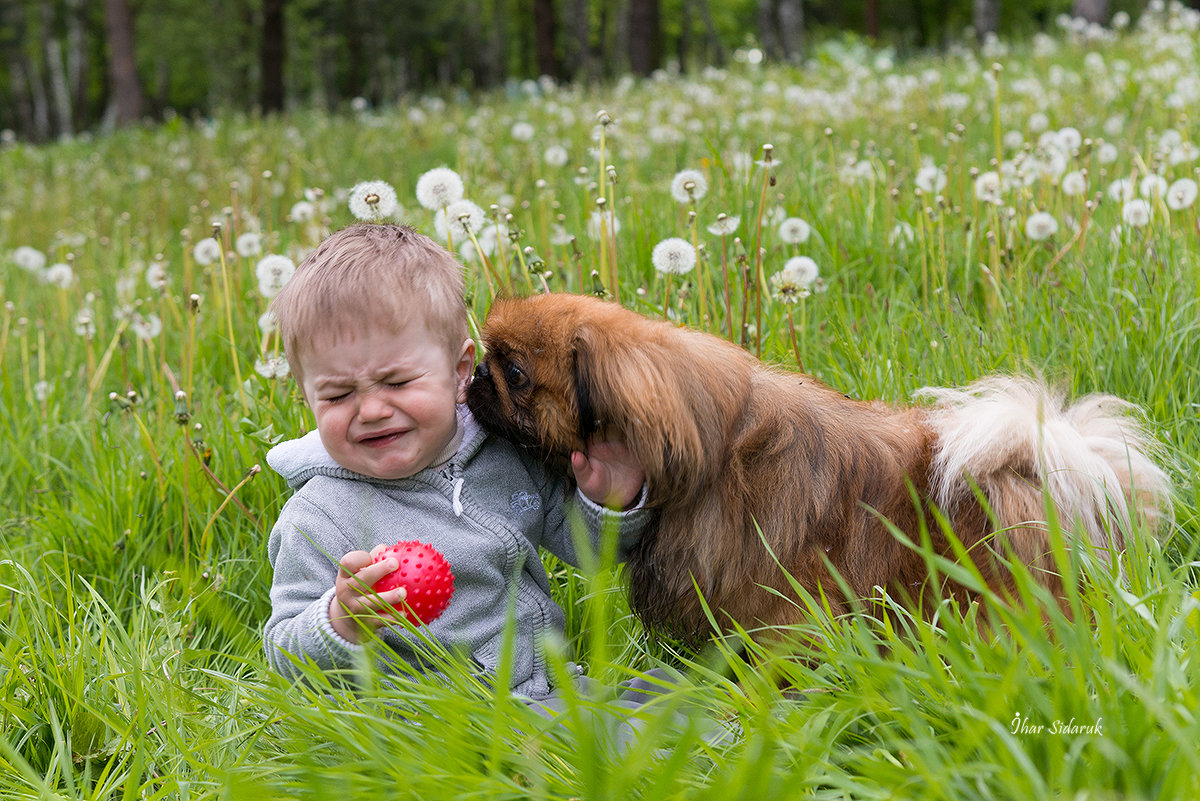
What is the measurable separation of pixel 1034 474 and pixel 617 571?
3.52ft

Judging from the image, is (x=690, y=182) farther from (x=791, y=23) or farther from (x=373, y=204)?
(x=791, y=23)

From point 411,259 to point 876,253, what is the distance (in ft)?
8.73

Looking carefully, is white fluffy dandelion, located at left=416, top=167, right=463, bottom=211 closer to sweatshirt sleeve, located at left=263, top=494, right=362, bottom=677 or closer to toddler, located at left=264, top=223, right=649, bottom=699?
toddler, located at left=264, top=223, right=649, bottom=699

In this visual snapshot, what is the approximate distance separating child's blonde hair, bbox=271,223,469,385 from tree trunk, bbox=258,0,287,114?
1730 cm

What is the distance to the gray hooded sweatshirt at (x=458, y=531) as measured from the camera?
7.66 feet

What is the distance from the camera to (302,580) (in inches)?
93.0

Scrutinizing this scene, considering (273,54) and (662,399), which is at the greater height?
(273,54)

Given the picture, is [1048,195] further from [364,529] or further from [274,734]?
[274,734]

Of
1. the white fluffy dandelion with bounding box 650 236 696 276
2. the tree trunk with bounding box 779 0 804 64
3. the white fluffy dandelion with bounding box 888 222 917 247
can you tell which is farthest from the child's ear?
the tree trunk with bounding box 779 0 804 64

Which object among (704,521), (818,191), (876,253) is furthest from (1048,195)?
(704,521)

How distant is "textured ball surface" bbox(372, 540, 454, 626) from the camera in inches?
83.3

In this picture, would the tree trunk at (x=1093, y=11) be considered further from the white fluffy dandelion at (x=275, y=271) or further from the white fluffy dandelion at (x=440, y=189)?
the white fluffy dandelion at (x=275, y=271)

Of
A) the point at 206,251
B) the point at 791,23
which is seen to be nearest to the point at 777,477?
the point at 206,251

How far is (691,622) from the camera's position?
2367mm
